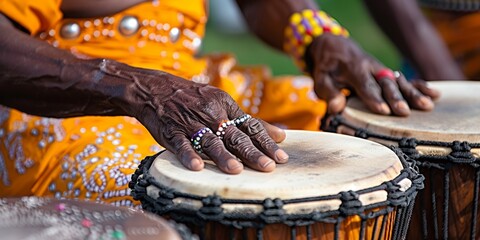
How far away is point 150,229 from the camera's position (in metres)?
1.18

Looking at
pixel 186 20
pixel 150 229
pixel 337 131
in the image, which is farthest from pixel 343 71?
pixel 150 229

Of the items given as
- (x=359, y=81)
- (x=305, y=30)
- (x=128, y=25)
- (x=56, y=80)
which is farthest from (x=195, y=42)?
(x=56, y=80)

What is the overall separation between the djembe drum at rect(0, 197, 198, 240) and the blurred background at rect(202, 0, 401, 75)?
4.57 metres

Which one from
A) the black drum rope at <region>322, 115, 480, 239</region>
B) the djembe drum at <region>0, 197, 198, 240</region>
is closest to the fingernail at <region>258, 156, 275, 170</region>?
the djembe drum at <region>0, 197, 198, 240</region>

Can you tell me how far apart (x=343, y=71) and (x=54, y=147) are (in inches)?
31.1

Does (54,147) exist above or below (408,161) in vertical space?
below

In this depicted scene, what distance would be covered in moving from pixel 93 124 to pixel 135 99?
0.39 meters

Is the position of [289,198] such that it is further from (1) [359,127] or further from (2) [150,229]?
(1) [359,127]

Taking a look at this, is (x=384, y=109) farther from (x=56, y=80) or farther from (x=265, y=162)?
(x=56, y=80)

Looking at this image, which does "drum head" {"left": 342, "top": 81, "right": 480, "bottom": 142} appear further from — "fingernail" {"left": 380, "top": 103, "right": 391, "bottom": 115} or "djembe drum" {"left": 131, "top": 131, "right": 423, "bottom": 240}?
"djembe drum" {"left": 131, "top": 131, "right": 423, "bottom": 240}

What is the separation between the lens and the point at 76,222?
1195 millimetres

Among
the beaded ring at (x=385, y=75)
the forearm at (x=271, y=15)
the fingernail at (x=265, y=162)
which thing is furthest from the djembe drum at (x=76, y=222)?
the forearm at (x=271, y=15)

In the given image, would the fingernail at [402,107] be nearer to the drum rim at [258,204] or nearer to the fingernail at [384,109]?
the fingernail at [384,109]

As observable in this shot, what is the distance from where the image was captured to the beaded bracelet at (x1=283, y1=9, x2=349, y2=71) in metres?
2.34
